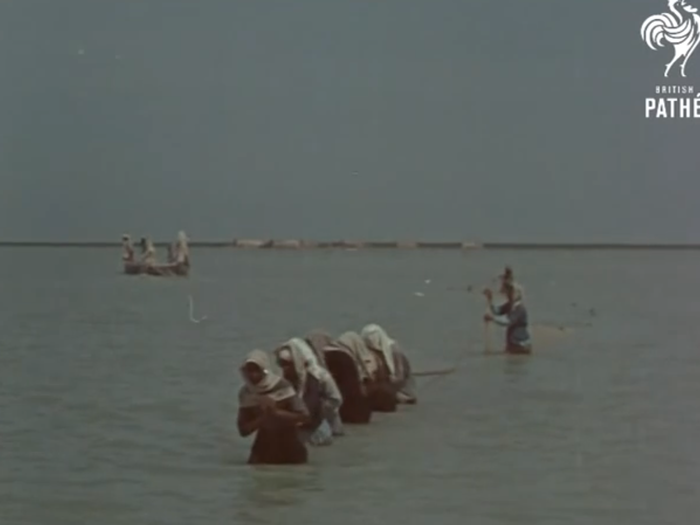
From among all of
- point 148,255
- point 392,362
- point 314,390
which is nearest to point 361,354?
point 392,362

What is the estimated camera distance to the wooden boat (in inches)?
Answer: 1764

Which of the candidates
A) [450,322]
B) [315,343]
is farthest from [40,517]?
[450,322]

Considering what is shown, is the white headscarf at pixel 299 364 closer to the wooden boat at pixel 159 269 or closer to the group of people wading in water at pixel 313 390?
the group of people wading in water at pixel 313 390

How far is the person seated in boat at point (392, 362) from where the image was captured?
10.5 metres

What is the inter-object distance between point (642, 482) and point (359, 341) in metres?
2.60

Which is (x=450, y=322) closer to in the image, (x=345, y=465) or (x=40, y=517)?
(x=345, y=465)

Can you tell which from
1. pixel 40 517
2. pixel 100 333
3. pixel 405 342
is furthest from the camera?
pixel 100 333

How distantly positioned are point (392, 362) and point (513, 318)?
14.8ft

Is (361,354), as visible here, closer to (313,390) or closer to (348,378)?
(348,378)

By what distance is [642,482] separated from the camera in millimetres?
8102

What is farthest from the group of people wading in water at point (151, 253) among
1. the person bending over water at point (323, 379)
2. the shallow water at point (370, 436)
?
the person bending over water at point (323, 379)

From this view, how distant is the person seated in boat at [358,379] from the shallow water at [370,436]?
145 millimetres

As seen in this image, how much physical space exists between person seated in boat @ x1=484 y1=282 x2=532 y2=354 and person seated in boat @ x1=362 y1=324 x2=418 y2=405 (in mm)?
3108

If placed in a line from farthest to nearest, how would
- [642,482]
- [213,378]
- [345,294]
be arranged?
[345,294] → [213,378] → [642,482]
